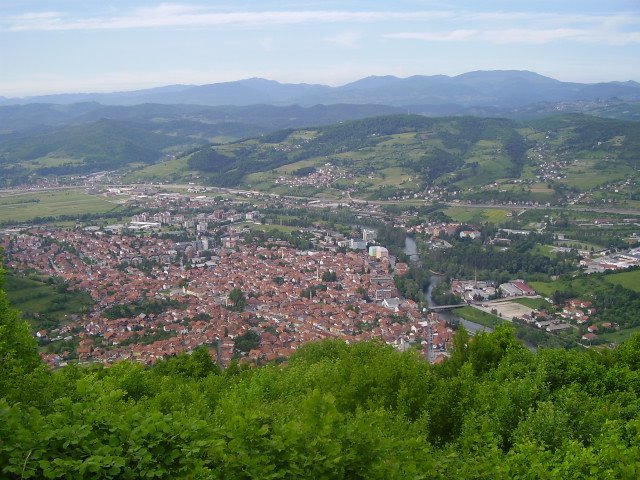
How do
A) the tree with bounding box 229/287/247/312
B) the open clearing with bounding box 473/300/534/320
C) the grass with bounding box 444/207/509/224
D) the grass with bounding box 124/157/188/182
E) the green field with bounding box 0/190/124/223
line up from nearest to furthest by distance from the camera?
the open clearing with bounding box 473/300/534/320
the tree with bounding box 229/287/247/312
the grass with bounding box 444/207/509/224
the green field with bounding box 0/190/124/223
the grass with bounding box 124/157/188/182

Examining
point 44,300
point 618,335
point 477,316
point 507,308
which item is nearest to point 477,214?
point 507,308

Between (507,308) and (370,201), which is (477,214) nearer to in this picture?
(370,201)

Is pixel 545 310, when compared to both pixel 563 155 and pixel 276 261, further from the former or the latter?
pixel 563 155

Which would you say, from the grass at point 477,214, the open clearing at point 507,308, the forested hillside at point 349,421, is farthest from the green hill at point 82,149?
the forested hillside at point 349,421

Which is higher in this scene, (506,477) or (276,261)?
(506,477)

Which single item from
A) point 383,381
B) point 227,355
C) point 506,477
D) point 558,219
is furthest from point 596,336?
point 558,219

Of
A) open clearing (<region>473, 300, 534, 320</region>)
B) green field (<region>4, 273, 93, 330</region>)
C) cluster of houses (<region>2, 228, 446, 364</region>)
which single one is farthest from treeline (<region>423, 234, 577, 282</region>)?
green field (<region>4, 273, 93, 330</region>)

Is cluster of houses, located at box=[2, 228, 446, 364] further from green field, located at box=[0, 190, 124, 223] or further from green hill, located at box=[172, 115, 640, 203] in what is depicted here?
green hill, located at box=[172, 115, 640, 203]
